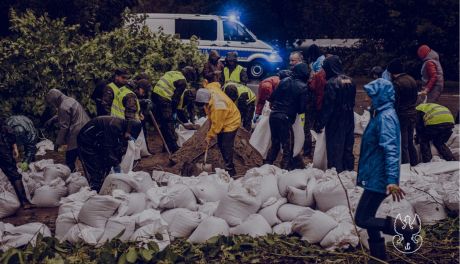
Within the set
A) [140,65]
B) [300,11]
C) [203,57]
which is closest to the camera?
[140,65]

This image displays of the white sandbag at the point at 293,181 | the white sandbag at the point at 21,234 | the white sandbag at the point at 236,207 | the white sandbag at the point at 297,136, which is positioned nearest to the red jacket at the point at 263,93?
the white sandbag at the point at 297,136

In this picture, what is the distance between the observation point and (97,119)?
846 centimetres

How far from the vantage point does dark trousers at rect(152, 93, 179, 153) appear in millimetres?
10641

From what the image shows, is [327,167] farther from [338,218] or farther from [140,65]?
[140,65]

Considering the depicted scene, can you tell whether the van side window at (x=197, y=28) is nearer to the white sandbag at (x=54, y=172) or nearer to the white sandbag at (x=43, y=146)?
the white sandbag at (x=43, y=146)

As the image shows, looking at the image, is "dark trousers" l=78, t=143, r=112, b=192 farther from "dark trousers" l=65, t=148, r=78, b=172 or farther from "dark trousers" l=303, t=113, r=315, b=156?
"dark trousers" l=303, t=113, r=315, b=156

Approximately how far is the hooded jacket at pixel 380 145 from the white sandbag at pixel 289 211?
3.94 ft

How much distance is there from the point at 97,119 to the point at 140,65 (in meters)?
4.53

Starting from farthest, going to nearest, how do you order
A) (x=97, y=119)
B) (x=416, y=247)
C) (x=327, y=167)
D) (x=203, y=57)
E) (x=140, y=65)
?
(x=203, y=57), (x=140, y=65), (x=327, y=167), (x=97, y=119), (x=416, y=247)

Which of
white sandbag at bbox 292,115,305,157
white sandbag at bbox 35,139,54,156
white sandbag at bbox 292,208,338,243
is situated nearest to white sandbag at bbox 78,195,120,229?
white sandbag at bbox 292,208,338,243

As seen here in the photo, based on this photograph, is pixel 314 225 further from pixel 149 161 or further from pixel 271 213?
pixel 149 161

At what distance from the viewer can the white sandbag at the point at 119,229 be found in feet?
22.2

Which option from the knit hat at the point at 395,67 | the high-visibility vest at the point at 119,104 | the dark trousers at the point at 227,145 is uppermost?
the knit hat at the point at 395,67

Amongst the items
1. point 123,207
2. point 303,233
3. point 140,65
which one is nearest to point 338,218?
point 303,233
